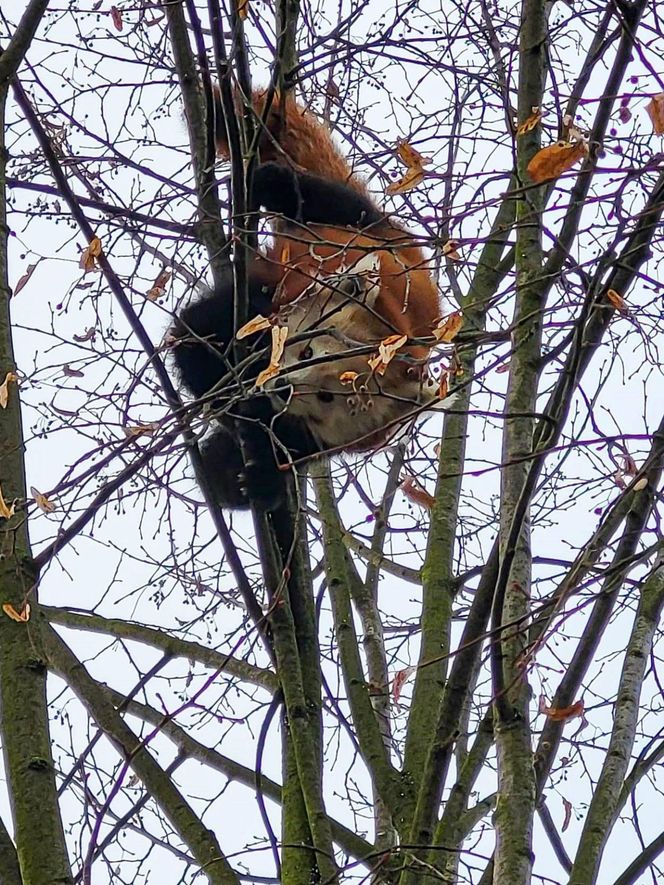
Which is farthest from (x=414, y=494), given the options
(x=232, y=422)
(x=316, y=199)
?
(x=316, y=199)

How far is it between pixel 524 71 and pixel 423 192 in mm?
→ 1251

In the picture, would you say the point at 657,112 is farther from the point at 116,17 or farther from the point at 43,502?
the point at 116,17

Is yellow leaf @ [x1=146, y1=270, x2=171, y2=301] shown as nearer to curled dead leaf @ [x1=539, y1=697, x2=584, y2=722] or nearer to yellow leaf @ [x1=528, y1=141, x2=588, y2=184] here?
yellow leaf @ [x1=528, y1=141, x2=588, y2=184]

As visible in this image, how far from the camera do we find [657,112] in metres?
2.10

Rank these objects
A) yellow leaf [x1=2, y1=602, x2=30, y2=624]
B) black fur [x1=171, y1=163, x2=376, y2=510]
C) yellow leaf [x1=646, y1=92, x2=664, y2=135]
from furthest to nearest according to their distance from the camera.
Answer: black fur [x1=171, y1=163, x2=376, y2=510]
yellow leaf [x1=2, y1=602, x2=30, y2=624]
yellow leaf [x1=646, y1=92, x2=664, y2=135]

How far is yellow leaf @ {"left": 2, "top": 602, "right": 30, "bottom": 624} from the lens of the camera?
2473mm

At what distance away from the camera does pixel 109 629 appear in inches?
155

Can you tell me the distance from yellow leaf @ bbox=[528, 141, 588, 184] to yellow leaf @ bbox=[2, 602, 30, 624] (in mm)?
1267

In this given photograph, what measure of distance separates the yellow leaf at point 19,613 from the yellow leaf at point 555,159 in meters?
1.27

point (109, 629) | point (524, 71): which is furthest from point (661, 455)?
point (109, 629)

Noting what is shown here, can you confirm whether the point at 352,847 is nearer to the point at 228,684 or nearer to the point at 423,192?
the point at 228,684

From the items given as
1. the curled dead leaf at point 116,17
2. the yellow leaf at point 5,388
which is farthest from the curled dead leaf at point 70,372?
the curled dead leaf at point 116,17

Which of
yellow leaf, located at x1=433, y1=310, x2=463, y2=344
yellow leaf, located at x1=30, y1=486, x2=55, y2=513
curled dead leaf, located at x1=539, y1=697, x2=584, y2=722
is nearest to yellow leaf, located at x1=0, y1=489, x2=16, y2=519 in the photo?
yellow leaf, located at x1=30, y1=486, x2=55, y2=513

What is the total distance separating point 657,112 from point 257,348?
5.55 ft
